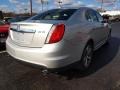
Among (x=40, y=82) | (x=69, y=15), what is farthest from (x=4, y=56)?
(x=69, y=15)

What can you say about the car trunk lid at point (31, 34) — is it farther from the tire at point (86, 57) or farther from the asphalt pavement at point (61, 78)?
the tire at point (86, 57)

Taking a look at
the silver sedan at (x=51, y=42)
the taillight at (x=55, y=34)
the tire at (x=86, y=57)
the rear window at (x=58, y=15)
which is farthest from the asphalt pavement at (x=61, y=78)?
the rear window at (x=58, y=15)

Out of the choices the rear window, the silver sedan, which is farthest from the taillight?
the rear window

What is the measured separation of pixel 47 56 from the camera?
3.56 metres

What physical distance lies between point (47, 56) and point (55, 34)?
43cm

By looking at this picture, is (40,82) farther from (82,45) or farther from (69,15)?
(69,15)

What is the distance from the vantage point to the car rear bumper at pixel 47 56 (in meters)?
3.56

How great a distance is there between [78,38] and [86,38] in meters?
0.44

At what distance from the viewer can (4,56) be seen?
20.3 feet

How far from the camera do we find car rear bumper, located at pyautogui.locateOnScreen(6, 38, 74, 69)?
3559 mm

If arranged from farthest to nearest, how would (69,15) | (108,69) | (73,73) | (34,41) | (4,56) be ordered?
(4,56), (108,69), (73,73), (69,15), (34,41)

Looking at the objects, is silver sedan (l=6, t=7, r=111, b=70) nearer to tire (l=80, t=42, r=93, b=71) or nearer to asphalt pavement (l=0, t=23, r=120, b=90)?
tire (l=80, t=42, r=93, b=71)

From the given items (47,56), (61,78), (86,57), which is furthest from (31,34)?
(86,57)

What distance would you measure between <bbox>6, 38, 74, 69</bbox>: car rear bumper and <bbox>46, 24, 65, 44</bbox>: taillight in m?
0.11
